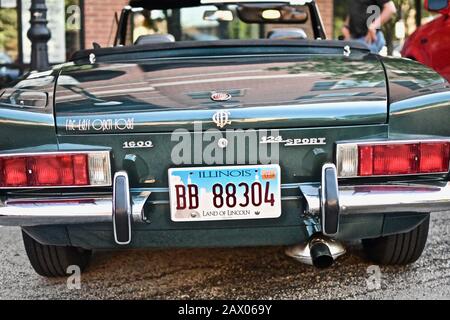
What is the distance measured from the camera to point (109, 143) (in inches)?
116

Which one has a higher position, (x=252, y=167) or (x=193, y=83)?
(x=193, y=83)

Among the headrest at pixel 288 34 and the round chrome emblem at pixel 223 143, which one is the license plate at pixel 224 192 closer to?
the round chrome emblem at pixel 223 143

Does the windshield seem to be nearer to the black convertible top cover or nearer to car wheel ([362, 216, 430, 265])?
the black convertible top cover

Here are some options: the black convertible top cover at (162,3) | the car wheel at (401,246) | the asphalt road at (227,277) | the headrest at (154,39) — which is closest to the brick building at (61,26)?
the black convertible top cover at (162,3)

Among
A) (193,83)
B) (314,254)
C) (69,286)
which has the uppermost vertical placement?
(193,83)

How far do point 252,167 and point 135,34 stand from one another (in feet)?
8.93

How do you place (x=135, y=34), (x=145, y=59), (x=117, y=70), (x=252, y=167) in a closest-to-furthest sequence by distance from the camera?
(x=252, y=167) < (x=117, y=70) < (x=145, y=59) < (x=135, y=34)

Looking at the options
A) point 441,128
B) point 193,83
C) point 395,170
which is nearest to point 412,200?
point 395,170

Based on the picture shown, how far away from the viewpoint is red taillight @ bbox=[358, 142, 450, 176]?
298 centimetres

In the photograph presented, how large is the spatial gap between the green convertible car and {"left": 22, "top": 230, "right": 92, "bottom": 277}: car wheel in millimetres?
349

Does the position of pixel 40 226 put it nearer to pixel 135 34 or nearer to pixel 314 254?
pixel 314 254

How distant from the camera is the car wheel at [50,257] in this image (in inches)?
138

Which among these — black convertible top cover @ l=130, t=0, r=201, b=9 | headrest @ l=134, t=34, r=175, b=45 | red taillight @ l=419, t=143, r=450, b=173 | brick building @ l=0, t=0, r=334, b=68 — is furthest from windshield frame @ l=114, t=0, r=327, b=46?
brick building @ l=0, t=0, r=334, b=68

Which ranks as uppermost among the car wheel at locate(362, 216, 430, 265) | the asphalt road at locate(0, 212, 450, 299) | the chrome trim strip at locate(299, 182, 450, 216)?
the chrome trim strip at locate(299, 182, 450, 216)
